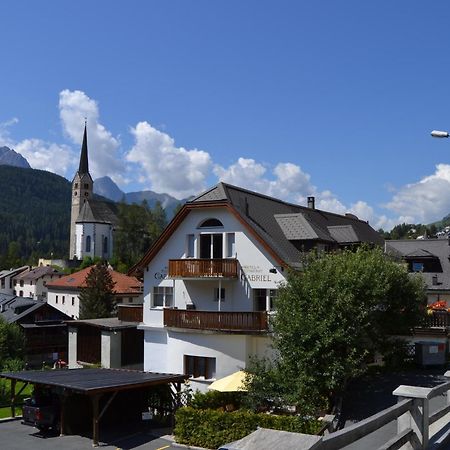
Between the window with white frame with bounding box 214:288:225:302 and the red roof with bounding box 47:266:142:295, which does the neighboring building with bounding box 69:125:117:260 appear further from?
the window with white frame with bounding box 214:288:225:302

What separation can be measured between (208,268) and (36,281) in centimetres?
8135

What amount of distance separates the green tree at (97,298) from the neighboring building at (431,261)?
29419 mm

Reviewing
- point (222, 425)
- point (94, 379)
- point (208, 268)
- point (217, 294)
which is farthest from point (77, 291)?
point (222, 425)

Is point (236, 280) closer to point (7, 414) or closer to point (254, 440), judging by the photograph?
point (7, 414)

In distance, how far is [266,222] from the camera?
30875mm

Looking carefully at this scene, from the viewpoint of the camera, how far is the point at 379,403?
2039cm

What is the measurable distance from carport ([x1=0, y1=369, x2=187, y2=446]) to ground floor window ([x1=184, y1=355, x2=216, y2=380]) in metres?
1.92

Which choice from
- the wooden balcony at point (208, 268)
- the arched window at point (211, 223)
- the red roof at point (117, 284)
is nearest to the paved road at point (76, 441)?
the wooden balcony at point (208, 268)

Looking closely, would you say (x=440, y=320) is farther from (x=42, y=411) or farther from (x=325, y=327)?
(x=42, y=411)

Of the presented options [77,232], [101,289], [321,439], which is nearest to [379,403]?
[321,439]

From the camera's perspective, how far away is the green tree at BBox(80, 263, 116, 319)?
5778cm

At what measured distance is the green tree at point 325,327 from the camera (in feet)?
63.9

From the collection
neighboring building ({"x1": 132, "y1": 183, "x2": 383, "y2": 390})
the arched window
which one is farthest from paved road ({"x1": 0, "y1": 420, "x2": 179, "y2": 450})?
the arched window

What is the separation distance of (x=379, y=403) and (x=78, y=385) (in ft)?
35.1
